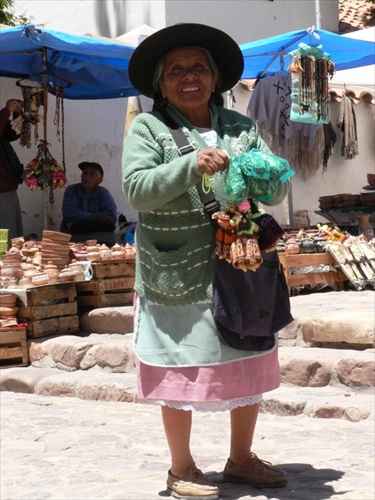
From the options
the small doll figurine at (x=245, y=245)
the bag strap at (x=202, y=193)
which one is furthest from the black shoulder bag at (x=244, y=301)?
the small doll figurine at (x=245, y=245)

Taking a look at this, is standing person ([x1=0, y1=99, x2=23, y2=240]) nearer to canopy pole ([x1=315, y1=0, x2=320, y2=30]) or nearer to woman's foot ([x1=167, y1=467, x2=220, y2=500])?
woman's foot ([x1=167, y1=467, x2=220, y2=500])

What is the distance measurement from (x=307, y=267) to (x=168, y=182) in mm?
4906

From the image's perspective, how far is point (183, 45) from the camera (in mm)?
3539

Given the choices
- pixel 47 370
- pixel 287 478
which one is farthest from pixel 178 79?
pixel 47 370

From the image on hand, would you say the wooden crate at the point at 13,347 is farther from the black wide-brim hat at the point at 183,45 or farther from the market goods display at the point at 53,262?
the black wide-brim hat at the point at 183,45

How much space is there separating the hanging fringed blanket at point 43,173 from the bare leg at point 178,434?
6.71 metres

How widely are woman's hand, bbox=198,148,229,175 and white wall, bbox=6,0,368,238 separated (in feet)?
23.5

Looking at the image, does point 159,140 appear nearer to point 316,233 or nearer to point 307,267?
point 307,267

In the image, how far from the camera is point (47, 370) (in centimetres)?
692

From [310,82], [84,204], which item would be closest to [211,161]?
[84,204]

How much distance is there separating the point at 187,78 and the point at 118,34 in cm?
1132

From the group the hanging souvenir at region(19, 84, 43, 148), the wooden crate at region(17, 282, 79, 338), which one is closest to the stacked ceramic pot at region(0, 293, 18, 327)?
the wooden crate at region(17, 282, 79, 338)

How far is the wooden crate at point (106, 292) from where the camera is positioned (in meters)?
7.73

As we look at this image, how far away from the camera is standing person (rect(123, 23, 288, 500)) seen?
3.40 metres
